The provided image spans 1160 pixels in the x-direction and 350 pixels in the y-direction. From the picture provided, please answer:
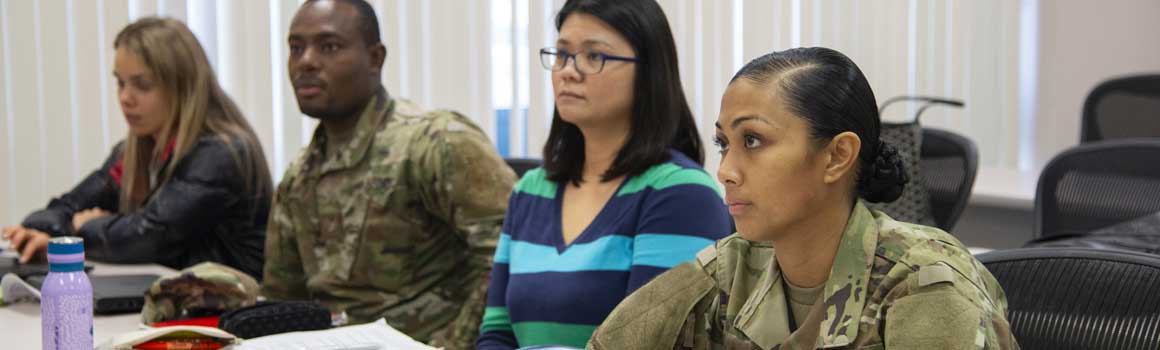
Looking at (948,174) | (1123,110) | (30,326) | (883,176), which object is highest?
(883,176)

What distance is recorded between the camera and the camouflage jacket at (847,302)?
126cm

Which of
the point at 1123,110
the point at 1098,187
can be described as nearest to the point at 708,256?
the point at 1098,187

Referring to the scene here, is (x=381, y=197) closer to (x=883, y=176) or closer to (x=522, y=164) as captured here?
(x=522, y=164)

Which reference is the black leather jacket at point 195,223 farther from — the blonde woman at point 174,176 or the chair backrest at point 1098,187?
the chair backrest at point 1098,187

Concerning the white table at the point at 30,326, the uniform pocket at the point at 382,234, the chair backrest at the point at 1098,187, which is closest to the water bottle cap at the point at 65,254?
the white table at the point at 30,326

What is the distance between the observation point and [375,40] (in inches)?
106

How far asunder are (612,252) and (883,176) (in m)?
0.73

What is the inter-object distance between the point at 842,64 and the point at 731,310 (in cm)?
31

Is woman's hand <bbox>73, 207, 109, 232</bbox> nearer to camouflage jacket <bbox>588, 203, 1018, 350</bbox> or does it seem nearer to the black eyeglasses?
the black eyeglasses

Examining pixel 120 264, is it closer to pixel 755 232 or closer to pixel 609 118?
pixel 609 118

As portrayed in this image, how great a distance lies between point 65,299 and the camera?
162 centimetres

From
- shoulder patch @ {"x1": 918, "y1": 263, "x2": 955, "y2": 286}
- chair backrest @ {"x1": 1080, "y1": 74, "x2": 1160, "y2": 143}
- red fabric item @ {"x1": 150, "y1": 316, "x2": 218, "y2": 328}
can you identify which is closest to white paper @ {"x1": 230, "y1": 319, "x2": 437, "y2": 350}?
red fabric item @ {"x1": 150, "y1": 316, "x2": 218, "y2": 328}

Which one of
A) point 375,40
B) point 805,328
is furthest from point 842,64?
point 375,40

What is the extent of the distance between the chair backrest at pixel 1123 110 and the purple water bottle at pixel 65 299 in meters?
3.72
